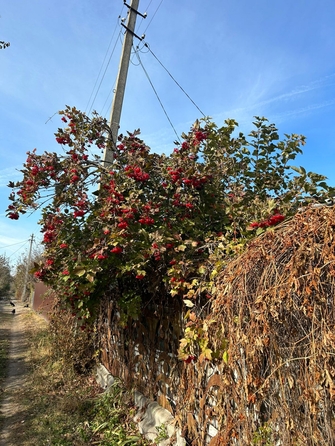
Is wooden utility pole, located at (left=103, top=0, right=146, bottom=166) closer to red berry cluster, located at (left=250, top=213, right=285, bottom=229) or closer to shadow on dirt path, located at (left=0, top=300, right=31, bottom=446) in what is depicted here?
red berry cluster, located at (left=250, top=213, right=285, bottom=229)

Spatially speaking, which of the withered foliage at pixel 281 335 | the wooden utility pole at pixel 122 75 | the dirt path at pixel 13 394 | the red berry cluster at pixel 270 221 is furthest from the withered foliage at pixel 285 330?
the wooden utility pole at pixel 122 75

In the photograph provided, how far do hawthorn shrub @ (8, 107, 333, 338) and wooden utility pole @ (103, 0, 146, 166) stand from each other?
798 millimetres

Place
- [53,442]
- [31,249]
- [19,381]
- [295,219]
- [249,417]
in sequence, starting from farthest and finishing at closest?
1. [31,249]
2. [19,381]
3. [53,442]
4. [249,417]
5. [295,219]

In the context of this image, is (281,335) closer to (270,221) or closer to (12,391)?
(270,221)

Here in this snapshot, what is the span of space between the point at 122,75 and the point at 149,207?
11.3 ft

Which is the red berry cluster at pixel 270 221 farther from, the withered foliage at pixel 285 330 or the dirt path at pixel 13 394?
the dirt path at pixel 13 394

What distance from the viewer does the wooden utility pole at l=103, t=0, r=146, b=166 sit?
5.17 metres

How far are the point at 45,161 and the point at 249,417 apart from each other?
318 centimetres

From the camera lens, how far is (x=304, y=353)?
159 cm

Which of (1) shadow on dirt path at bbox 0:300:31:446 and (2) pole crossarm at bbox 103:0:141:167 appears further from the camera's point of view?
(2) pole crossarm at bbox 103:0:141:167

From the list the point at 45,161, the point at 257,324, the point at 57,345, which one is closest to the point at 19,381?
the point at 57,345

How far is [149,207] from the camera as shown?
3.01 metres

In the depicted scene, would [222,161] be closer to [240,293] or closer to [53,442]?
[240,293]

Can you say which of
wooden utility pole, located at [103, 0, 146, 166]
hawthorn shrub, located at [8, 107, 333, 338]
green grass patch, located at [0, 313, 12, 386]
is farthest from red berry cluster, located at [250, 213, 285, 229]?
green grass patch, located at [0, 313, 12, 386]
